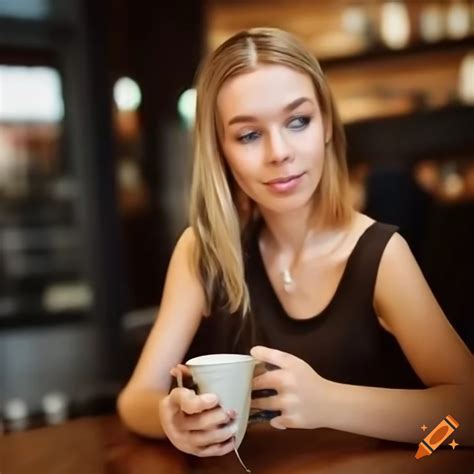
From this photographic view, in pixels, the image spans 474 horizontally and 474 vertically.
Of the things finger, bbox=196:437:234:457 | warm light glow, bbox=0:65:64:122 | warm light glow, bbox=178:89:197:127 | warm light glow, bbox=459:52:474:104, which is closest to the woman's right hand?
finger, bbox=196:437:234:457

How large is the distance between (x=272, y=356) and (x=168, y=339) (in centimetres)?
12

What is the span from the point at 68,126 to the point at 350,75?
52 centimetres

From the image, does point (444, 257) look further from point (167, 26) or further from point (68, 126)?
point (68, 126)

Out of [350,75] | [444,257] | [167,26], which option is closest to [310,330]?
[444,257]

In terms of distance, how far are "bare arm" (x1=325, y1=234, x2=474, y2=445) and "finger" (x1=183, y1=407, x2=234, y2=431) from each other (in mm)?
76

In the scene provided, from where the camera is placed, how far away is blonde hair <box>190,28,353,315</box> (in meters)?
0.52

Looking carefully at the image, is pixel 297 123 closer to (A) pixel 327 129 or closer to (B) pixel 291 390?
(A) pixel 327 129

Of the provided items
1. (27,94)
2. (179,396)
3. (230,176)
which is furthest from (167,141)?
(27,94)

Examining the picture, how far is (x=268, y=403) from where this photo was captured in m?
0.50

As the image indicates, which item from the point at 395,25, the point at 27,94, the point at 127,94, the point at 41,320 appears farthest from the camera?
the point at 27,94

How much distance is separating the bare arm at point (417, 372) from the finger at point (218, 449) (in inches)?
2.7

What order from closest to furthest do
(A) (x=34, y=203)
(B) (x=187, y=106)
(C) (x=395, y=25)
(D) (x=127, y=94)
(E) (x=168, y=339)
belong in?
(E) (x=168, y=339) < (B) (x=187, y=106) < (D) (x=127, y=94) < (C) (x=395, y=25) < (A) (x=34, y=203)

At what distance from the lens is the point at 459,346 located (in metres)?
0.53

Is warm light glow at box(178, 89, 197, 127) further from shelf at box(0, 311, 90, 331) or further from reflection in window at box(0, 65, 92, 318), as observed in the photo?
reflection in window at box(0, 65, 92, 318)
